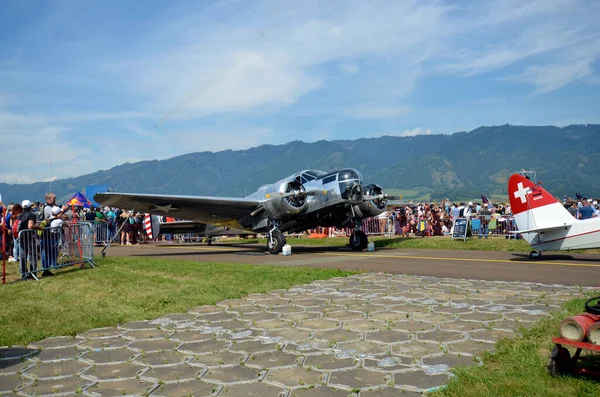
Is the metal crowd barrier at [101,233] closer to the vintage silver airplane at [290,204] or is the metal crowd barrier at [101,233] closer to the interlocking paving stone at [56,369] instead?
the vintage silver airplane at [290,204]

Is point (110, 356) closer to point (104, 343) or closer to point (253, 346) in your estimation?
point (104, 343)

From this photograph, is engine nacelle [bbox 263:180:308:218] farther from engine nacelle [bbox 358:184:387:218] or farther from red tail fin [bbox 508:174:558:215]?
red tail fin [bbox 508:174:558:215]

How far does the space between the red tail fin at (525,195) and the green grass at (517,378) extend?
9576 mm

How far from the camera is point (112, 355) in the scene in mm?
5316

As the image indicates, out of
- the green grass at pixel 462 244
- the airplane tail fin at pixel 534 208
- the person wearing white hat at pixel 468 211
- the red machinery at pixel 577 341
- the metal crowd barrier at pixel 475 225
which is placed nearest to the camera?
the red machinery at pixel 577 341

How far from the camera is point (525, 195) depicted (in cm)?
1416

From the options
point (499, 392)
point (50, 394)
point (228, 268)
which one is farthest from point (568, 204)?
point (50, 394)

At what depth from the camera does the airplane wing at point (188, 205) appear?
17.4 metres

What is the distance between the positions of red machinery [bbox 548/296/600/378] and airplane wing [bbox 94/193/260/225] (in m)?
15.0

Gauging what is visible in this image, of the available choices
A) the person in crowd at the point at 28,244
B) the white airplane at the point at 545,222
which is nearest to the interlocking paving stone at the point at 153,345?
the person in crowd at the point at 28,244

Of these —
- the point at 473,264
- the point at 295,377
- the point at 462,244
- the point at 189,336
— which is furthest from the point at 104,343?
the point at 462,244

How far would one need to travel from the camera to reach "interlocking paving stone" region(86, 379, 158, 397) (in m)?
4.21

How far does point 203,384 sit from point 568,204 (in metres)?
24.5

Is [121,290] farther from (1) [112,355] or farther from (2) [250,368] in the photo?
(2) [250,368]
